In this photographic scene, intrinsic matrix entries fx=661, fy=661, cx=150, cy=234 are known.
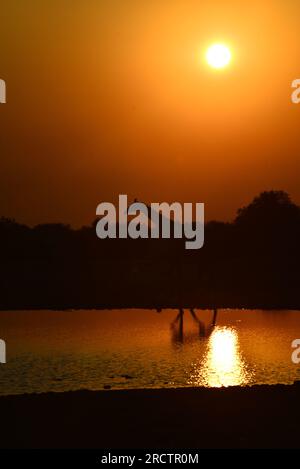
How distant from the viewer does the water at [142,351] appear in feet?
84.0

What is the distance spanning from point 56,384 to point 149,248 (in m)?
77.0

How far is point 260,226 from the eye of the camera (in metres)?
105

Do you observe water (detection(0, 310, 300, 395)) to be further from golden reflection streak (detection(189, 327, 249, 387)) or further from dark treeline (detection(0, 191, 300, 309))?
dark treeline (detection(0, 191, 300, 309))

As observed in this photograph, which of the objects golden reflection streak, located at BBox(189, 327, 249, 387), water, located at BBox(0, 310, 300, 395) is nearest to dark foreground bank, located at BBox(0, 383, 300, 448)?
water, located at BBox(0, 310, 300, 395)

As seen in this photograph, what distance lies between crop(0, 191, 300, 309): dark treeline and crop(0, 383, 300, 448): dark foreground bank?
57498 mm

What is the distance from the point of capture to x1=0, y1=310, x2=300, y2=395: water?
25609 millimetres

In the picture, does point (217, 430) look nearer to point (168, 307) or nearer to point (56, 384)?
point (56, 384)

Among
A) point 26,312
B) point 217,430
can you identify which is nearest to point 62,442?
point 217,430

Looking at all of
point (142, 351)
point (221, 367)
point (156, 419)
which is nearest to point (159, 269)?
point (142, 351)

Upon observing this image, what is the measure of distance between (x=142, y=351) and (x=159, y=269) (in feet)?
190

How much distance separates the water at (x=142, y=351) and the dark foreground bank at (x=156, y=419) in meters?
9.07

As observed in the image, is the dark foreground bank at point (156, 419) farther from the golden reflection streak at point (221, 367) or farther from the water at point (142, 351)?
the golden reflection streak at point (221, 367)

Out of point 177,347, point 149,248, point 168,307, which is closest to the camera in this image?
point 177,347
